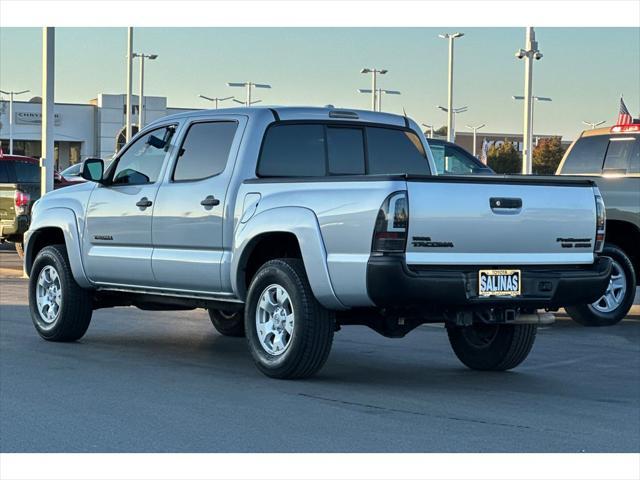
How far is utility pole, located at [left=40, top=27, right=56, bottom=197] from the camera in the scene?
20250mm

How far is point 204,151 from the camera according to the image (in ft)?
34.0

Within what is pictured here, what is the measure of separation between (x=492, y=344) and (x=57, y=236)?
179 inches

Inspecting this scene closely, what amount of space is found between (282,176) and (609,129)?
20.9 feet

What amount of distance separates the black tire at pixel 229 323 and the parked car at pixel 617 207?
3787mm

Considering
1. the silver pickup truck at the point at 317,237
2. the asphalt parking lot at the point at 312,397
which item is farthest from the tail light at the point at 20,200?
the silver pickup truck at the point at 317,237

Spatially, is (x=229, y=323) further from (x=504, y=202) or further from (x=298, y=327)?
(x=504, y=202)

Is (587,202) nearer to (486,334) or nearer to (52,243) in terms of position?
(486,334)

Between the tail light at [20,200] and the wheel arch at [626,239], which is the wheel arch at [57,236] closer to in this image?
the wheel arch at [626,239]

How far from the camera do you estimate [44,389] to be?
8844mm

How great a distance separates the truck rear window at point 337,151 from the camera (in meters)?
10.1

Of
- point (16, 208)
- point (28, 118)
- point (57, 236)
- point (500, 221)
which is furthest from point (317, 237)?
point (28, 118)

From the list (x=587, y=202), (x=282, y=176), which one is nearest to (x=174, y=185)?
(x=282, y=176)

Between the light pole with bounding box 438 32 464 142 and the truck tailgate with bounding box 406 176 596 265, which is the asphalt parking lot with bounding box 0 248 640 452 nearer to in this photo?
the truck tailgate with bounding box 406 176 596 265

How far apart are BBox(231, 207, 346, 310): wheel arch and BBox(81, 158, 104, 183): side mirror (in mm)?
2101
